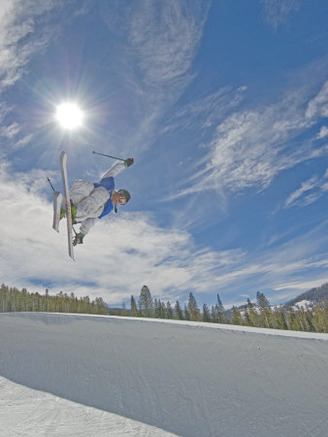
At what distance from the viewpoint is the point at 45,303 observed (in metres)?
105

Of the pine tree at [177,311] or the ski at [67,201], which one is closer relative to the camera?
the ski at [67,201]

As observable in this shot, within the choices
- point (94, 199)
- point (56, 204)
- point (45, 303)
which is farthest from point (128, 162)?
point (45, 303)

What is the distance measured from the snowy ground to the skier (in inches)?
174

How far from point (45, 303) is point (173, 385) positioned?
11217cm

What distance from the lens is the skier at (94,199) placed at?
8.38 meters

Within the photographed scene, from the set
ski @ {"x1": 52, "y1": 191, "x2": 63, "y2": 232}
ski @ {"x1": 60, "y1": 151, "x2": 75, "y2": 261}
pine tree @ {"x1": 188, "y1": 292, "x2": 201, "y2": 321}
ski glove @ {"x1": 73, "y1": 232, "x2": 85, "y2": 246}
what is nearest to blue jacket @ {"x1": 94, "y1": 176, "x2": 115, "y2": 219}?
ski glove @ {"x1": 73, "y1": 232, "x2": 85, "y2": 246}

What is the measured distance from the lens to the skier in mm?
8375

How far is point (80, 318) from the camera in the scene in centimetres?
520

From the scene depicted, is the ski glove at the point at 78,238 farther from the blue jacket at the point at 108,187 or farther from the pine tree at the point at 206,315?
the pine tree at the point at 206,315

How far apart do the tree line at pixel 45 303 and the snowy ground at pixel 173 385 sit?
101m

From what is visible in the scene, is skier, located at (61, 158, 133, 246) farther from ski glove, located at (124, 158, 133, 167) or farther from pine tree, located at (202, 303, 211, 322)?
pine tree, located at (202, 303, 211, 322)

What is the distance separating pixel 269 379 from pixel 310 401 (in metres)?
0.41

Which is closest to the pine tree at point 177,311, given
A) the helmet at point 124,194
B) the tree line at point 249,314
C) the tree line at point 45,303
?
the tree line at point 249,314

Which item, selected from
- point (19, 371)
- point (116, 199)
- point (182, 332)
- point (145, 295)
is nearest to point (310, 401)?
point (182, 332)
